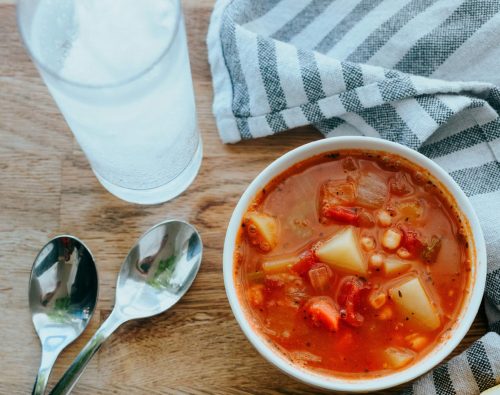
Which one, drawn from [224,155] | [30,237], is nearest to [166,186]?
[224,155]

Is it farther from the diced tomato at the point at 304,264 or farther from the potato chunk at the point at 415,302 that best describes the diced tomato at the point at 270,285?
the potato chunk at the point at 415,302

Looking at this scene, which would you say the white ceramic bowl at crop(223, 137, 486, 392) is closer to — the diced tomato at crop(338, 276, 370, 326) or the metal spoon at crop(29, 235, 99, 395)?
the diced tomato at crop(338, 276, 370, 326)

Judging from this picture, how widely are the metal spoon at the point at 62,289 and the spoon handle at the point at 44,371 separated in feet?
0.10

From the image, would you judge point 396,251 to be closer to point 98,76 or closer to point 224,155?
point 224,155

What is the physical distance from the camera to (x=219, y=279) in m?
1.97

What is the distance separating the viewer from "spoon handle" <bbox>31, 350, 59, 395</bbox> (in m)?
1.87

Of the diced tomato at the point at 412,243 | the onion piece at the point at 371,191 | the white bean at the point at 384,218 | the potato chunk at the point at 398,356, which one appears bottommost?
the potato chunk at the point at 398,356

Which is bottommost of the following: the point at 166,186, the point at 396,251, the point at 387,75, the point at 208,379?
the point at 208,379

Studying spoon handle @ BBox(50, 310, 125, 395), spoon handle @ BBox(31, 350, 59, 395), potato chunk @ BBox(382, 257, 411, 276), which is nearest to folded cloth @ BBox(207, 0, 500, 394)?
potato chunk @ BBox(382, 257, 411, 276)

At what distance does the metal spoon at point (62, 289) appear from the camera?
194 centimetres

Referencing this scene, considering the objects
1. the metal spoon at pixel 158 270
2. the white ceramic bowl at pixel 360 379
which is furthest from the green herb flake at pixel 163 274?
the white ceramic bowl at pixel 360 379

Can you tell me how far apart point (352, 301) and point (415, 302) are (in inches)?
5.5

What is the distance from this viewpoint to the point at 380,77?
6.44ft

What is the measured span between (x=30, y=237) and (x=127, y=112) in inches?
22.9
